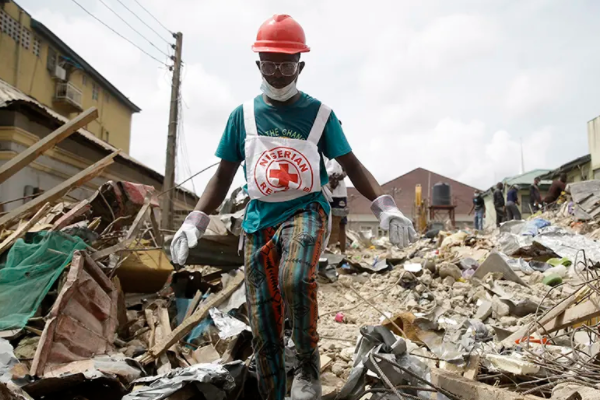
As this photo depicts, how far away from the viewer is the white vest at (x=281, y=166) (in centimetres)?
231

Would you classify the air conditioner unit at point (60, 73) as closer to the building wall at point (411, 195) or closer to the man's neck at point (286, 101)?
the man's neck at point (286, 101)

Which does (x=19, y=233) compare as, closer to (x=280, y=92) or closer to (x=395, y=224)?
(x=280, y=92)

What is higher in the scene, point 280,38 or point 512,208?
point 512,208

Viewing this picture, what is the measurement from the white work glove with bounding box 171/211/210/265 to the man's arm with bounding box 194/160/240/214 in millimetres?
52

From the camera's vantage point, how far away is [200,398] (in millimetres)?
2373

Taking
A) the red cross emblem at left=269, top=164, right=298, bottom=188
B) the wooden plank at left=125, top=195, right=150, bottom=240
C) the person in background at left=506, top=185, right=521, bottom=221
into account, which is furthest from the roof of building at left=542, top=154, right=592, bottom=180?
the red cross emblem at left=269, top=164, right=298, bottom=188

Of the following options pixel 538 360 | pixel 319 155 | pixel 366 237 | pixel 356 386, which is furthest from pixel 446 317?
pixel 366 237

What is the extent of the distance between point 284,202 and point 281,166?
0.19 m

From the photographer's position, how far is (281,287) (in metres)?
2.12

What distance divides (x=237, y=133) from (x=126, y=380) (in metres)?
1.66

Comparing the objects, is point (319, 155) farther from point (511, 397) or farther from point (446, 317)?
point (446, 317)

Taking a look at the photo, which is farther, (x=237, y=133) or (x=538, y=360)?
(x=538, y=360)

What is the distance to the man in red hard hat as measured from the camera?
2.18 meters

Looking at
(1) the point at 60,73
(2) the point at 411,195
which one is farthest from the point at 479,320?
(2) the point at 411,195
